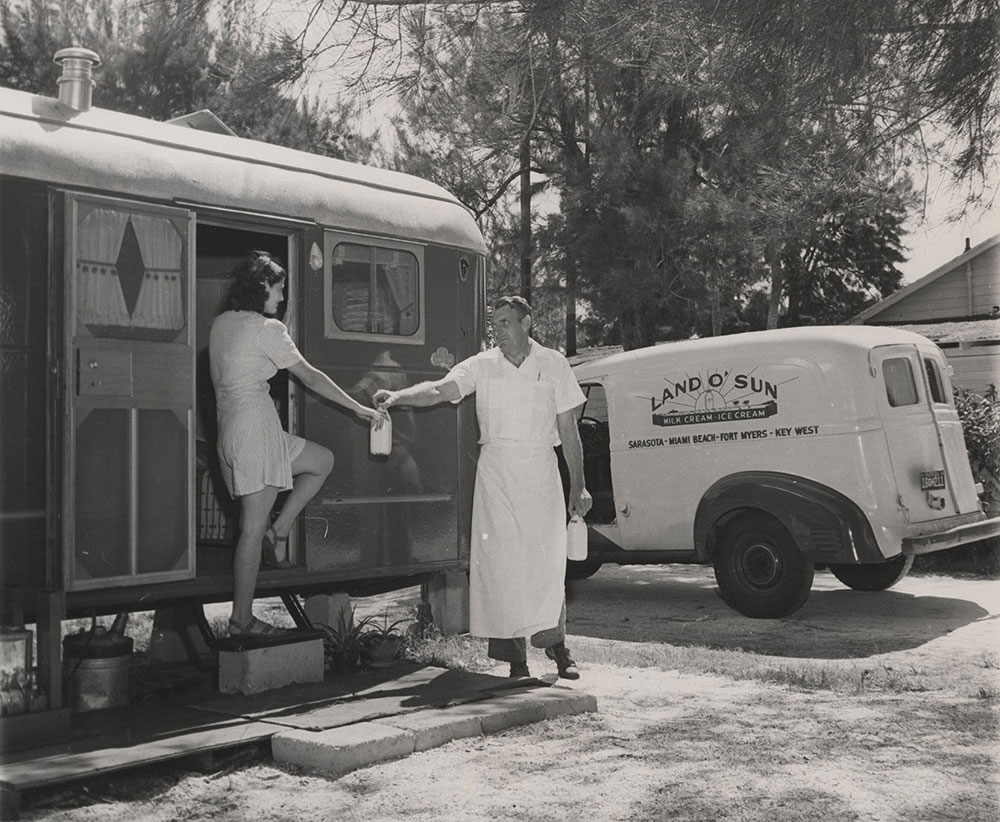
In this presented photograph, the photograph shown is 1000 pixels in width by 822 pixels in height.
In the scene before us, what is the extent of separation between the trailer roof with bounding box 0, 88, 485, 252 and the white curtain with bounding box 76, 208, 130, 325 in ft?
0.54

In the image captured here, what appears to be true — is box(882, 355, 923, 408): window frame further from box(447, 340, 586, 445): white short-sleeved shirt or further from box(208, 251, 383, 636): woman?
box(208, 251, 383, 636): woman

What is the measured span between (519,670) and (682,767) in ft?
5.36

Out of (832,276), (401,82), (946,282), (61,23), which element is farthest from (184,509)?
(832,276)

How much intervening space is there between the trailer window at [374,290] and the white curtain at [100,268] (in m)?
1.34

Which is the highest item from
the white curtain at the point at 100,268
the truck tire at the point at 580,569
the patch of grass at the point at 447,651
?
the white curtain at the point at 100,268

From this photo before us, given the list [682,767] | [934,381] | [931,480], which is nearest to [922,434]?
[931,480]

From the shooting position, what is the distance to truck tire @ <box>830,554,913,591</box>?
10289mm

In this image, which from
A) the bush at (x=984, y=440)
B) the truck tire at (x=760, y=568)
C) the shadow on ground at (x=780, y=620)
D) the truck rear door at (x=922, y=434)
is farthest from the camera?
the bush at (x=984, y=440)

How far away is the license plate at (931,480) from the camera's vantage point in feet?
29.7

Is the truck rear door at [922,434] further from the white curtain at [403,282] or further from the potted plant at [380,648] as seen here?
the potted plant at [380,648]

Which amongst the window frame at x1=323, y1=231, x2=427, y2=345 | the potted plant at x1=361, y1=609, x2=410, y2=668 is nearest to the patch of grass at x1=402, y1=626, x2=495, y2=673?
the potted plant at x1=361, y1=609, x2=410, y2=668

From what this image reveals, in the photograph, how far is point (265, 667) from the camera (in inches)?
233

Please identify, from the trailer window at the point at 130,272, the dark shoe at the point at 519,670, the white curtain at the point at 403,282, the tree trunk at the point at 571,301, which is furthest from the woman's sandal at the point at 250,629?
the tree trunk at the point at 571,301

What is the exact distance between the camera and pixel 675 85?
8.33 metres
